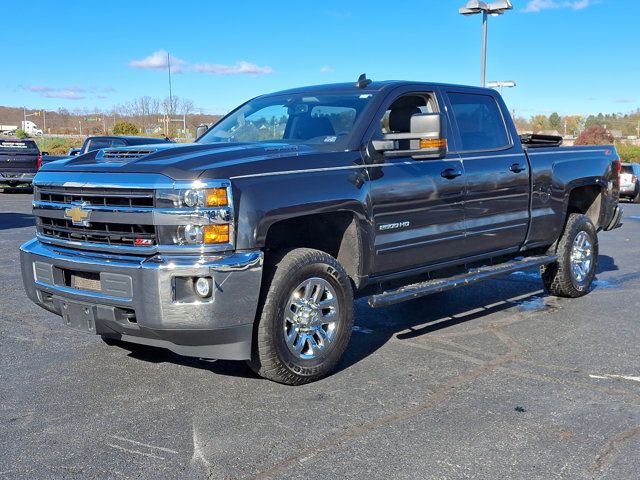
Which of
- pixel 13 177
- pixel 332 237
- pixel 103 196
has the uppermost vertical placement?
pixel 103 196

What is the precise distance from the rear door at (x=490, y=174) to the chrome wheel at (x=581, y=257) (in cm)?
106

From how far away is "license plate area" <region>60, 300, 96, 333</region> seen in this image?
14.6 ft

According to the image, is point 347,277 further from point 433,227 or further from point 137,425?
point 137,425

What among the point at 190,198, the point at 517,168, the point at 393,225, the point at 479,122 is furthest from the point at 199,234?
the point at 517,168

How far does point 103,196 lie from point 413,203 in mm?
2312

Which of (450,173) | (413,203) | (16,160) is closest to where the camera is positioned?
(413,203)

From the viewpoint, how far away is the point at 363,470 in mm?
3480

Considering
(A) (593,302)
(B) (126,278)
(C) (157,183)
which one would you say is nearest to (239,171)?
(C) (157,183)

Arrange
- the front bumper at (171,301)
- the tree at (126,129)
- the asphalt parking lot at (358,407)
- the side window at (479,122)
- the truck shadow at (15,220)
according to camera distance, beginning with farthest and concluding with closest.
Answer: the tree at (126,129)
the truck shadow at (15,220)
the side window at (479,122)
the front bumper at (171,301)
the asphalt parking lot at (358,407)

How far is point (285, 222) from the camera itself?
4812 mm

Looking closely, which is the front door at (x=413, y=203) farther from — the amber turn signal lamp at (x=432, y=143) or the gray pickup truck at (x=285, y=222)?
the amber turn signal lamp at (x=432, y=143)

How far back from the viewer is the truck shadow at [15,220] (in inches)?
528

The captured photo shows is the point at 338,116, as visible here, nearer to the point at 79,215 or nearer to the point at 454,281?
the point at 454,281

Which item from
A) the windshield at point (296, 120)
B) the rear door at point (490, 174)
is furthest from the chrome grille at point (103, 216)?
the rear door at point (490, 174)
